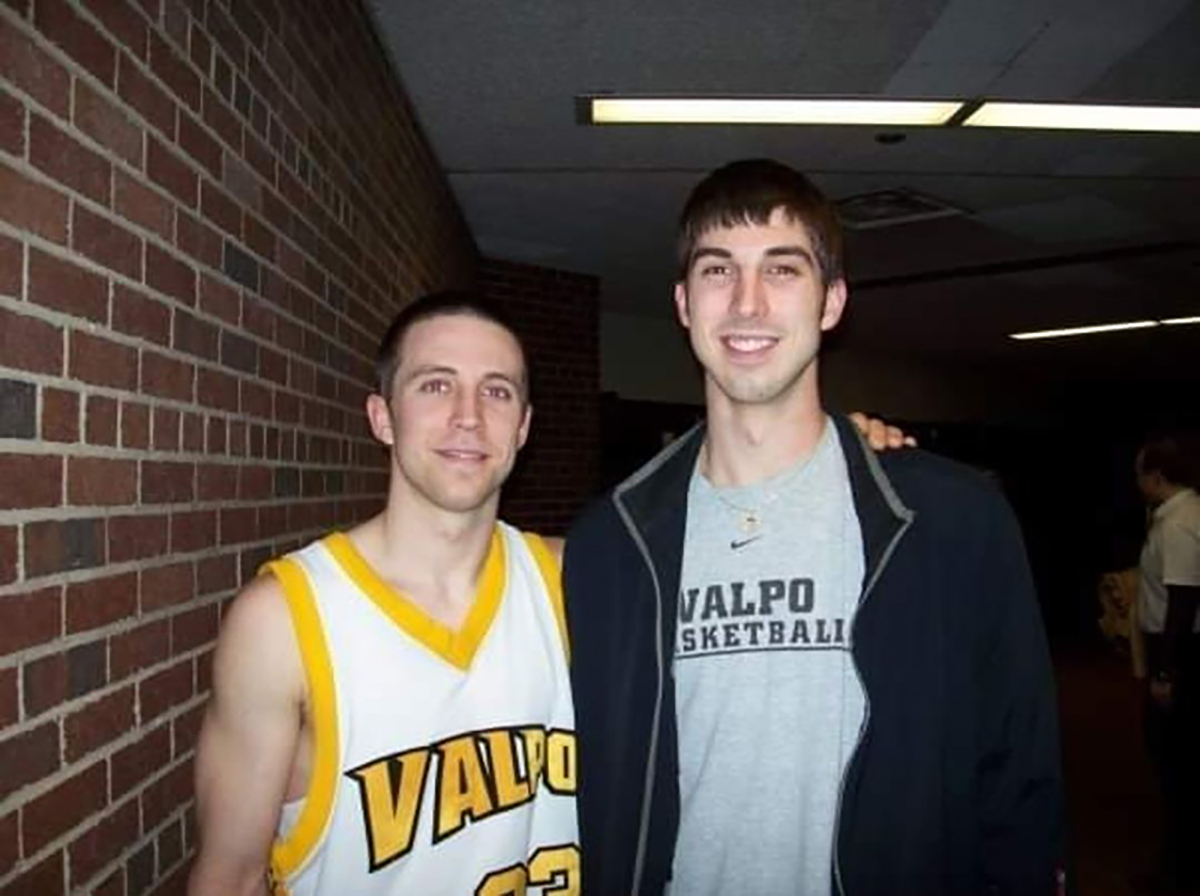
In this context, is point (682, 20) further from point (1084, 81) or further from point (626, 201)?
point (626, 201)

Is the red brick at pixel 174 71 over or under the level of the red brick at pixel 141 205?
over

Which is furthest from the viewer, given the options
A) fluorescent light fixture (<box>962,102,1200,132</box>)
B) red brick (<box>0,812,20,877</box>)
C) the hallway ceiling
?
fluorescent light fixture (<box>962,102,1200,132</box>)

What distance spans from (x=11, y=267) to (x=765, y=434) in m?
1.29

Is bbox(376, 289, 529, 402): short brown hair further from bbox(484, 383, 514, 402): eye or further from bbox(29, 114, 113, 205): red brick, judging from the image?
bbox(29, 114, 113, 205): red brick

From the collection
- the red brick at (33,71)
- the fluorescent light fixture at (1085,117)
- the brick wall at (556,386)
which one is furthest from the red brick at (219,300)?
the brick wall at (556,386)

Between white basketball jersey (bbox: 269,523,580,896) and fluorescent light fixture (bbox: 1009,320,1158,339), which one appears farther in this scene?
fluorescent light fixture (bbox: 1009,320,1158,339)

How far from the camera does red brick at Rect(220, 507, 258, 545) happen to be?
1934 mm

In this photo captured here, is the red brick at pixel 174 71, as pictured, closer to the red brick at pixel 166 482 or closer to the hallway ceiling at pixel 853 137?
the red brick at pixel 166 482

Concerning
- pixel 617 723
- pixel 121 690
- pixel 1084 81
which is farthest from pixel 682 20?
pixel 121 690

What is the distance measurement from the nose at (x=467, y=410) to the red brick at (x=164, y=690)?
712mm

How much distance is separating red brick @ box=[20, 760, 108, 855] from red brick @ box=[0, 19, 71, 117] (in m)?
0.84

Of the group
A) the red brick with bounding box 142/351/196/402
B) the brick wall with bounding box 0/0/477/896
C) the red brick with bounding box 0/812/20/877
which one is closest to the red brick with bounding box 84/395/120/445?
the brick wall with bounding box 0/0/477/896

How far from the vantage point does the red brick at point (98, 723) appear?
1328 mm

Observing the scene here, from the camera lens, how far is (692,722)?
1.67 metres
